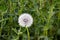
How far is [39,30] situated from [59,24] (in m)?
0.16

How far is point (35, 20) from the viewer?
1.47m

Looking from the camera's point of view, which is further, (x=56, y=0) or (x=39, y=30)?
(x=56, y=0)

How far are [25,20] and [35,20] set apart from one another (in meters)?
0.10

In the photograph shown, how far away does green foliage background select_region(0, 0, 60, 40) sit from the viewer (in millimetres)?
1369

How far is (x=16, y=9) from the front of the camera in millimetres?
1562

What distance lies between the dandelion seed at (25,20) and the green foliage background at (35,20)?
40 millimetres

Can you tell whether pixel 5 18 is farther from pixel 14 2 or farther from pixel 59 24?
pixel 59 24

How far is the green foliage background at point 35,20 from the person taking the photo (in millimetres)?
1369

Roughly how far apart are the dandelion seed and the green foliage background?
4 centimetres

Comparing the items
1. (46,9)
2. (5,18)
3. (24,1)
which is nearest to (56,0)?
(46,9)

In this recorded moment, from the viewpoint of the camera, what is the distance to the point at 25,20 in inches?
54.9

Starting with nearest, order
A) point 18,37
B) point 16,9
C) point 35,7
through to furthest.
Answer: point 18,37 < point 35,7 < point 16,9

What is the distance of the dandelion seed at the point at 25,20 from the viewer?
136cm

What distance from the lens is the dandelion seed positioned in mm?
1361
